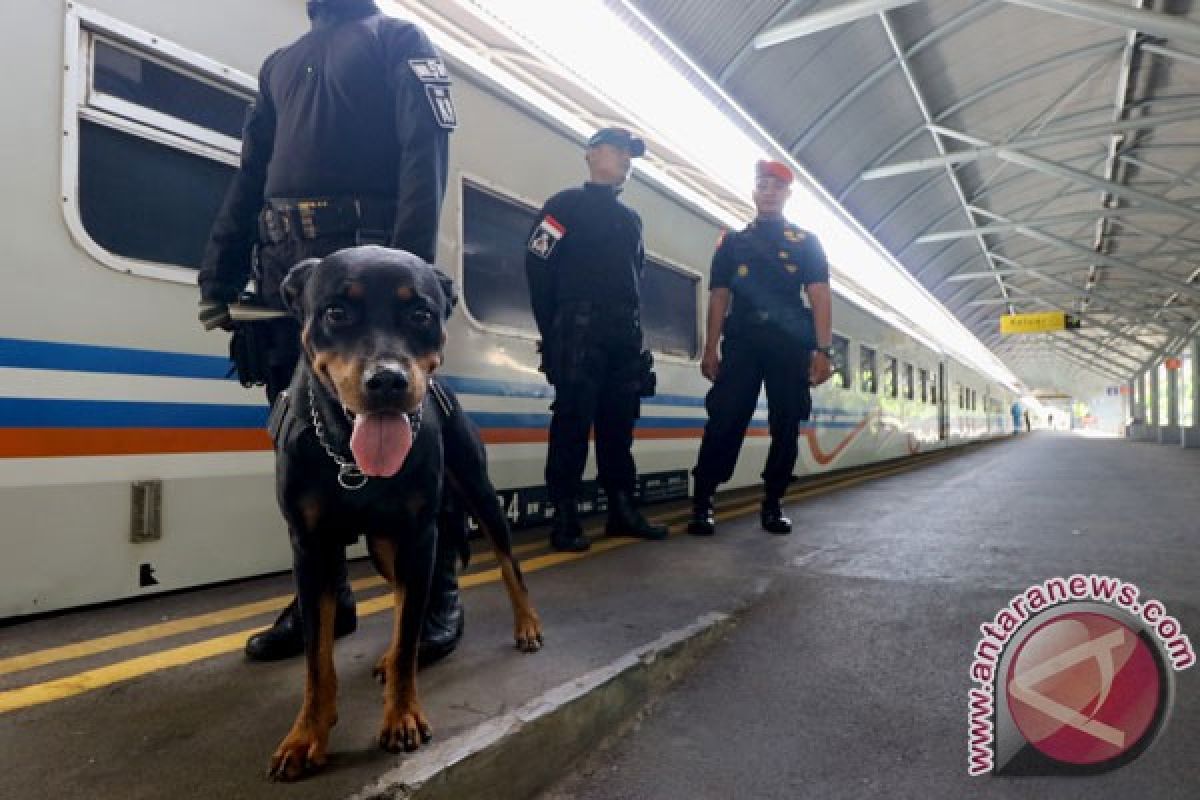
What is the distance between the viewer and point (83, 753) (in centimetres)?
133

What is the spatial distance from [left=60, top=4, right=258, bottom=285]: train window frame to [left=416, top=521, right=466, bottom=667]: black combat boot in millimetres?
1426

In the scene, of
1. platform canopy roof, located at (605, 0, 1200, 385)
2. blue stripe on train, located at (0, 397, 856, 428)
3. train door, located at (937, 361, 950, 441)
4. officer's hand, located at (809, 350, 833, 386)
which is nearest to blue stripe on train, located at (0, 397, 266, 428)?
blue stripe on train, located at (0, 397, 856, 428)

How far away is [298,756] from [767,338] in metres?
3.26

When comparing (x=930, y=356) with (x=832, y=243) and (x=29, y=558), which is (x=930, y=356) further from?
(x=29, y=558)

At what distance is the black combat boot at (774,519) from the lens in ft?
13.1

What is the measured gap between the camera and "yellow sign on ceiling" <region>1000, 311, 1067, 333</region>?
26.4 metres

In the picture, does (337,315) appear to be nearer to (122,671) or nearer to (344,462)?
(344,462)

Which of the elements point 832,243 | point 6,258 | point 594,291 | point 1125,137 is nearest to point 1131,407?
point 1125,137

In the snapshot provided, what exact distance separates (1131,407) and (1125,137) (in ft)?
96.8

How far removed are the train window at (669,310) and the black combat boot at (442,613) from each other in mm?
3063

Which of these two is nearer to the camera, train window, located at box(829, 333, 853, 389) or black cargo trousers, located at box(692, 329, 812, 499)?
black cargo trousers, located at box(692, 329, 812, 499)

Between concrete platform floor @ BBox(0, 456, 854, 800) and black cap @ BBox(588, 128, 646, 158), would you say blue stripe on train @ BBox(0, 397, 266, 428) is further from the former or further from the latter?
black cap @ BBox(588, 128, 646, 158)

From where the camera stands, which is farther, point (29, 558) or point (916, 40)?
point (916, 40)

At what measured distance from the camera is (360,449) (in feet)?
3.75
